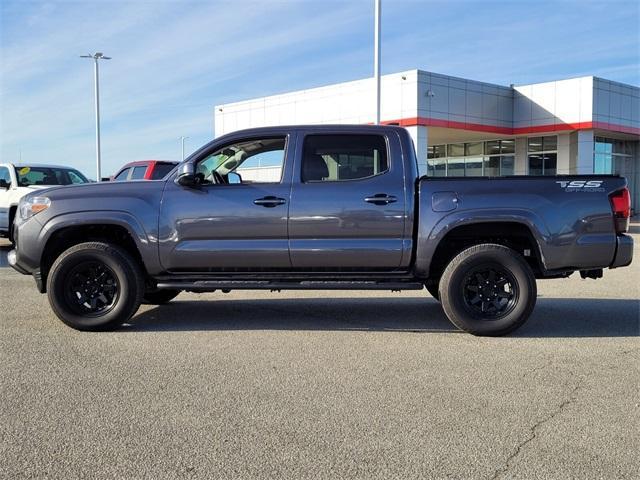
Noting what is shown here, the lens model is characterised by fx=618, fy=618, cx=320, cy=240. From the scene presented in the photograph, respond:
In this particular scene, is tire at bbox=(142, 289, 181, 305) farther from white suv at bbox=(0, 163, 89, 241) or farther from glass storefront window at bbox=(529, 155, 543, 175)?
glass storefront window at bbox=(529, 155, 543, 175)

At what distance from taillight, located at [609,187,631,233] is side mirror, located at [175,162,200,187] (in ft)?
13.3

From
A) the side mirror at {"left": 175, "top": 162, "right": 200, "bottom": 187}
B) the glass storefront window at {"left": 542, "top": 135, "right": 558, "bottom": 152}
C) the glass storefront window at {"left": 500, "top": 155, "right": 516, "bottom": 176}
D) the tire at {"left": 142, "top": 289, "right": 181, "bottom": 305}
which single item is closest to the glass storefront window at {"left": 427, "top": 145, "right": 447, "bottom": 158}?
the glass storefront window at {"left": 500, "top": 155, "right": 516, "bottom": 176}

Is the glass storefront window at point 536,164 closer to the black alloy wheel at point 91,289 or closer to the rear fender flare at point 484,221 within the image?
the rear fender flare at point 484,221

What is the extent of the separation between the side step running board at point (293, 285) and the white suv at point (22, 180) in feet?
29.5

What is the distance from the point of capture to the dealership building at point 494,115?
76.2ft

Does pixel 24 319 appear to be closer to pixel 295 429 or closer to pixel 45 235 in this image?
pixel 45 235

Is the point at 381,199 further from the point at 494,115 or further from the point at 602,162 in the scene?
the point at 602,162

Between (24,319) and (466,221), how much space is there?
485cm

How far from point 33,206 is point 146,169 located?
803 cm

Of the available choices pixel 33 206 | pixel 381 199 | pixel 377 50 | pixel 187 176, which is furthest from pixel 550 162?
pixel 33 206

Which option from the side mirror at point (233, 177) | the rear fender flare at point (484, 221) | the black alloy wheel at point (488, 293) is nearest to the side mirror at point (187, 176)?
the side mirror at point (233, 177)

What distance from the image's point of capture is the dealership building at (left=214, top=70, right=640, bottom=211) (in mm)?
23234

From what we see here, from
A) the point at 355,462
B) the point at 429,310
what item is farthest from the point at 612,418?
the point at 429,310

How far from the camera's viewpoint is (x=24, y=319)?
22.3 ft
